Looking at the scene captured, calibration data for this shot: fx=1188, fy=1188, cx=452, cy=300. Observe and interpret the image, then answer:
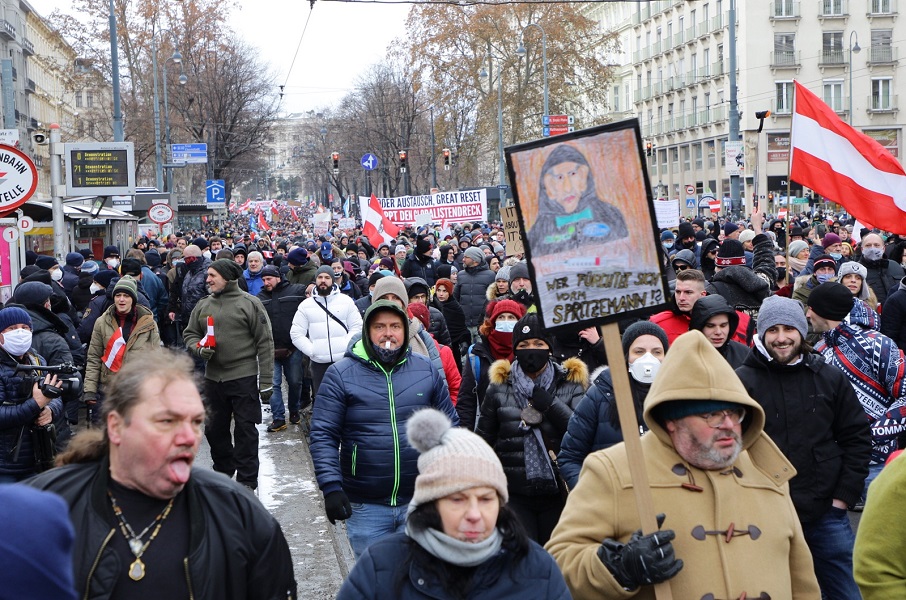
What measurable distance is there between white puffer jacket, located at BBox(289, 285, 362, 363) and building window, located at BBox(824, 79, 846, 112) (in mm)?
60900

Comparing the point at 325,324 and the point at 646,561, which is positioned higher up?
the point at 325,324

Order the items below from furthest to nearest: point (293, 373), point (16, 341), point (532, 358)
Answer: point (293, 373) → point (16, 341) → point (532, 358)

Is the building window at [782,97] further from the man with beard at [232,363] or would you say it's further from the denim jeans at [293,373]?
the man with beard at [232,363]

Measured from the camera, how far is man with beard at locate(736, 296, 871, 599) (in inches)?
204

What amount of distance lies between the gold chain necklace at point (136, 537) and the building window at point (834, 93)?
6762cm

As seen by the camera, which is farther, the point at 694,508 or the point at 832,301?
the point at 832,301

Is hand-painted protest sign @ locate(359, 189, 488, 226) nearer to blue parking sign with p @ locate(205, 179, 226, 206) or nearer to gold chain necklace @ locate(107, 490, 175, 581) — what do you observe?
blue parking sign with p @ locate(205, 179, 226, 206)

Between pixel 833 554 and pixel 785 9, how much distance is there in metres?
66.1

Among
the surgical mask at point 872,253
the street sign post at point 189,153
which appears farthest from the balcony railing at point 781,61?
the surgical mask at point 872,253

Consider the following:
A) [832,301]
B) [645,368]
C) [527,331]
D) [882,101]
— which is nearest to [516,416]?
[527,331]

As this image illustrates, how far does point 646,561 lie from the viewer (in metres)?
3.29

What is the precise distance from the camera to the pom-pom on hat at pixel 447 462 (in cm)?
329

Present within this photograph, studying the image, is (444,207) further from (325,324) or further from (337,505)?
(337,505)

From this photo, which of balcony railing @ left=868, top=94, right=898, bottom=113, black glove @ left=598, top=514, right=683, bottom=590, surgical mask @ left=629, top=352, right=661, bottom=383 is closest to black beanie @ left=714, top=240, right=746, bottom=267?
surgical mask @ left=629, top=352, right=661, bottom=383
